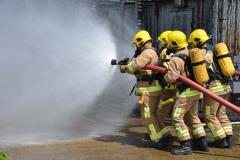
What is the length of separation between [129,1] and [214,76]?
645cm

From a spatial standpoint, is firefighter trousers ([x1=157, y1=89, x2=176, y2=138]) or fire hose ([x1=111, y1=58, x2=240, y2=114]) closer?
fire hose ([x1=111, y1=58, x2=240, y2=114])

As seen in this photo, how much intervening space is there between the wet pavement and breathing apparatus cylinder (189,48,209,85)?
114 cm

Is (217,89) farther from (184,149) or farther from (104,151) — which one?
(104,151)

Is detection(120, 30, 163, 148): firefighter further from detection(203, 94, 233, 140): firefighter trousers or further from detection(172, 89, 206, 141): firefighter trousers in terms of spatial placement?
detection(203, 94, 233, 140): firefighter trousers

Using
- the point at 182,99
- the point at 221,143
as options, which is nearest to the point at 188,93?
the point at 182,99

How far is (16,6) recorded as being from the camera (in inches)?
428

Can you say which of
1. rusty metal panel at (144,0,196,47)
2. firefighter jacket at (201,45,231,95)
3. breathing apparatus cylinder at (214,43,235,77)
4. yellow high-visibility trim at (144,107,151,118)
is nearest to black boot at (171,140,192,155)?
yellow high-visibility trim at (144,107,151,118)

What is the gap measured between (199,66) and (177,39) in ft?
1.71

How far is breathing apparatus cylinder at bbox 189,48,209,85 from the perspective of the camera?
671 centimetres

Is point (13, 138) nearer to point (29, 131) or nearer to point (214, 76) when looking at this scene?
point (29, 131)

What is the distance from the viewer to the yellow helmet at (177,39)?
686 cm

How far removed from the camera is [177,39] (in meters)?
6.88

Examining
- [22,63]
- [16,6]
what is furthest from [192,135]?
[16,6]

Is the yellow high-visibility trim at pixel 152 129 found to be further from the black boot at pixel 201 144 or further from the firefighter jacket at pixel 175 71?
the firefighter jacket at pixel 175 71
